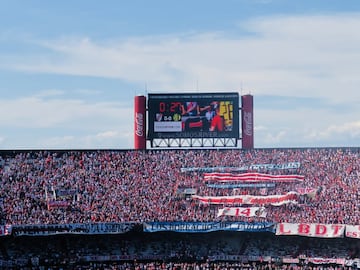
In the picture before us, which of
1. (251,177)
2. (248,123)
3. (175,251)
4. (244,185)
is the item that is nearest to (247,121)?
(248,123)

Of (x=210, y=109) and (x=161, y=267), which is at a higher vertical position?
(x=210, y=109)

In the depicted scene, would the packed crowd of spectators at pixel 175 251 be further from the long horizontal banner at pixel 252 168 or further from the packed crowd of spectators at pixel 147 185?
the long horizontal banner at pixel 252 168

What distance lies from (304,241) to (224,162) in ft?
42.5

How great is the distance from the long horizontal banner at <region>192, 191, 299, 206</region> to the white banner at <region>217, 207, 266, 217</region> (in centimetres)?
130

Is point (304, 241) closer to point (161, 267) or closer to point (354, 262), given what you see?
point (354, 262)

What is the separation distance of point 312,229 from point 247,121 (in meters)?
15.9

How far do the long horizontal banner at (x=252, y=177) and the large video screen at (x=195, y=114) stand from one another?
483 cm

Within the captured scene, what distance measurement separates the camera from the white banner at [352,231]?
222 feet

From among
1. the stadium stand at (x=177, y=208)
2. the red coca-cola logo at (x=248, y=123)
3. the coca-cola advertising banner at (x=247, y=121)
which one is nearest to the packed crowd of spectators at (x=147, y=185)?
the stadium stand at (x=177, y=208)

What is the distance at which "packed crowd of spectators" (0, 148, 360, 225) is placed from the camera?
7250 centimetres

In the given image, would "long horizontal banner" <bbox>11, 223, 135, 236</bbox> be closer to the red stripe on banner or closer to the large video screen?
the red stripe on banner

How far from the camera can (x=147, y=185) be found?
3063 inches

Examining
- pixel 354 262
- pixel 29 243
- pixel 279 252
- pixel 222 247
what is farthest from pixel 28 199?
pixel 354 262

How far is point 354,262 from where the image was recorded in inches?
2675
